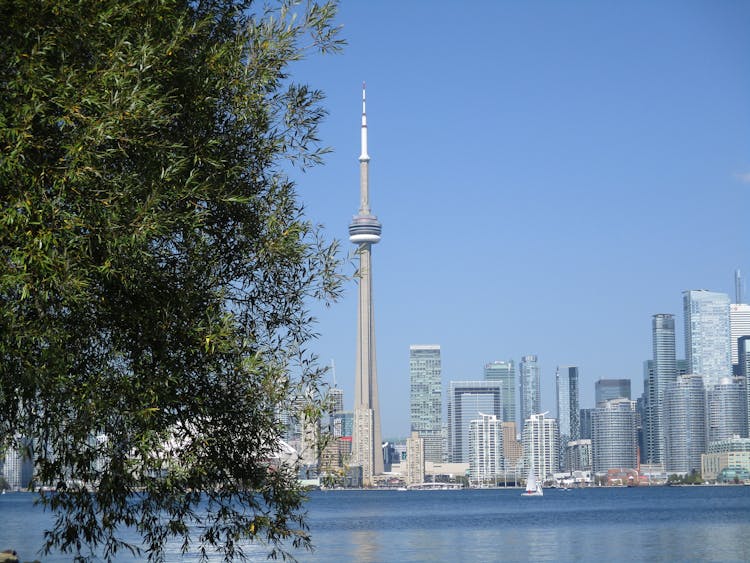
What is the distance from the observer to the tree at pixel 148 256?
11.3 metres

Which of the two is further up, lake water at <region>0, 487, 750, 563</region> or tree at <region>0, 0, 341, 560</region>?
tree at <region>0, 0, 341, 560</region>

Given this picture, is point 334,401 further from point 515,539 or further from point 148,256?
point 515,539

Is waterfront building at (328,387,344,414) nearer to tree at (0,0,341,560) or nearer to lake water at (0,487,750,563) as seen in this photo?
tree at (0,0,341,560)

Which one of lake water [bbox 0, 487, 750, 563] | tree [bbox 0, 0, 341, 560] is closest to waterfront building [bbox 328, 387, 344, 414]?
tree [bbox 0, 0, 341, 560]

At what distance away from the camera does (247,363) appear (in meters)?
13.2

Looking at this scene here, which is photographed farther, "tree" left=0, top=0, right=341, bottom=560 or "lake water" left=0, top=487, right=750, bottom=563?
"lake water" left=0, top=487, right=750, bottom=563

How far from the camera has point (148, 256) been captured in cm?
1223

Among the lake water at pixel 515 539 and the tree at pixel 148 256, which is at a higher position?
the tree at pixel 148 256

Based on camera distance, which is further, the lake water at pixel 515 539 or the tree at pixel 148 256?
the lake water at pixel 515 539

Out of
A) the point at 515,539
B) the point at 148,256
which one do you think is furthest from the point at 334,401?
the point at 515,539

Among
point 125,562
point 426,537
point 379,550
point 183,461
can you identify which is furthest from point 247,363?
point 426,537

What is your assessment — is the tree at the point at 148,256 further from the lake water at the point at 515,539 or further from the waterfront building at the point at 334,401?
the lake water at the point at 515,539

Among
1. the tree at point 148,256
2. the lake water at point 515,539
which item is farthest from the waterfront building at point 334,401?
the lake water at point 515,539

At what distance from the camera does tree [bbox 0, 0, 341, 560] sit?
37.2 feet
